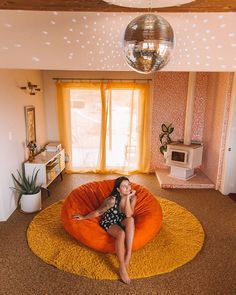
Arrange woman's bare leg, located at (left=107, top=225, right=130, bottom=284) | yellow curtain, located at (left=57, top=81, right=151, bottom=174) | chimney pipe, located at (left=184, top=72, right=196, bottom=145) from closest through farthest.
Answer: woman's bare leg, located at (left=107, top=225, right=130, bottom=284) < chimney pipe, located at (left=184, top=72, right=196, bottom=145) < yellow curtain, located at (left=57, top=81, right=151, bottom=174)

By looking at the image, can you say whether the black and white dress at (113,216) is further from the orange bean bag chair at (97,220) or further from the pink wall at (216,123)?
the pink wall at (216,123)

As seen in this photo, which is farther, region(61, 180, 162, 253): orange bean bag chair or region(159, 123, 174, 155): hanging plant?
region(159, 123, 174, 155): hanging plant

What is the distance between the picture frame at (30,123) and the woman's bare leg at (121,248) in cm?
244

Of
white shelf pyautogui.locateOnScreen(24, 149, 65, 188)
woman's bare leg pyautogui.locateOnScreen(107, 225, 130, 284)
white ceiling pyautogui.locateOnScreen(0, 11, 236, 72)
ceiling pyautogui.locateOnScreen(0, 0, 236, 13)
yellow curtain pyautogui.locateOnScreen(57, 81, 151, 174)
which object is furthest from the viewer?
yellow curtain pyautogui.locateOnScreen(57, 81, 151, 174)

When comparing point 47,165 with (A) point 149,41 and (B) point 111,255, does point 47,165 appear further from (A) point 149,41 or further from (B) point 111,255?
(A) point 149,41

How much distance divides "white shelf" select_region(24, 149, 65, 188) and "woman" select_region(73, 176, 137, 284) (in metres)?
1.37

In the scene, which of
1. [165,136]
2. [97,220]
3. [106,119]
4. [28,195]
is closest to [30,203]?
[28,195]

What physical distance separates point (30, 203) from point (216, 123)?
3507 mm

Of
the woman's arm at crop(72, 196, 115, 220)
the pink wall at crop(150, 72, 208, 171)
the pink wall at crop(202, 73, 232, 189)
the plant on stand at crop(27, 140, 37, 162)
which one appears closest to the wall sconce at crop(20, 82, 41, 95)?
the plant on stand at crop(27, 140, 37, 162)

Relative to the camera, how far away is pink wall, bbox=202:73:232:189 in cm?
419

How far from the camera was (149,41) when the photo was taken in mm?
1125

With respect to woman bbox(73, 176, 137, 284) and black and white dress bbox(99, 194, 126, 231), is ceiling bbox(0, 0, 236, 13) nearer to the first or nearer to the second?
woman bbox(73, 176, 137, 284)

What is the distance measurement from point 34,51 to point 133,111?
304cm

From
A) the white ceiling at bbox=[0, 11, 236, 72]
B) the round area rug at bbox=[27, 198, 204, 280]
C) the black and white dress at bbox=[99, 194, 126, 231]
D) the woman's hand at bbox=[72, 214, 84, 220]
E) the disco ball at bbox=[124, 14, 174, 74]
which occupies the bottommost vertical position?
the round area rug at bbox=[27, 198, 204, 280]
